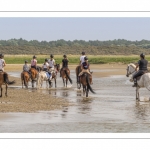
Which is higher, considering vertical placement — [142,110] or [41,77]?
[41,77]

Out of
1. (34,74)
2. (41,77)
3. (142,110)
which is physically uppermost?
(34,74)

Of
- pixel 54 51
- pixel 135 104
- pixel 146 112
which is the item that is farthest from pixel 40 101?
pixel 54 51

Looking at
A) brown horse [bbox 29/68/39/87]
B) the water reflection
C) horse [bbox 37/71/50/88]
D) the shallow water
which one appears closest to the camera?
the shallow water

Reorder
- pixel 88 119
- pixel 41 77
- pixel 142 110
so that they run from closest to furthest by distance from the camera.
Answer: pixel 88 119 < pixel 142 110 < pixel 41 77

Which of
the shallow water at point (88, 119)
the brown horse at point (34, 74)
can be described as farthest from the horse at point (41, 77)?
the shallow water at point (88, 119)

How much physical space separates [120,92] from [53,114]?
968cm

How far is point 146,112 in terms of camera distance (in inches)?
683

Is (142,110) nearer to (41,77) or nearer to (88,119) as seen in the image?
(88,119)

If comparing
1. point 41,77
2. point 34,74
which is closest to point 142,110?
point 41,77

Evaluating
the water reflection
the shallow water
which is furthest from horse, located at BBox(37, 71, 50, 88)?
the water reflection

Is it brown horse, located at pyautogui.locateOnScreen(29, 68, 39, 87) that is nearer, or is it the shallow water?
the shallow water

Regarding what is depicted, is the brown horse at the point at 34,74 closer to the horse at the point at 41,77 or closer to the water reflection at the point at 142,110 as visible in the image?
the horse at the point at 41,77

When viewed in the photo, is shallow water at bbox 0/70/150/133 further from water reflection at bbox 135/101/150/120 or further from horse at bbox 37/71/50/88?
horse at bbox 37/71/50/88
